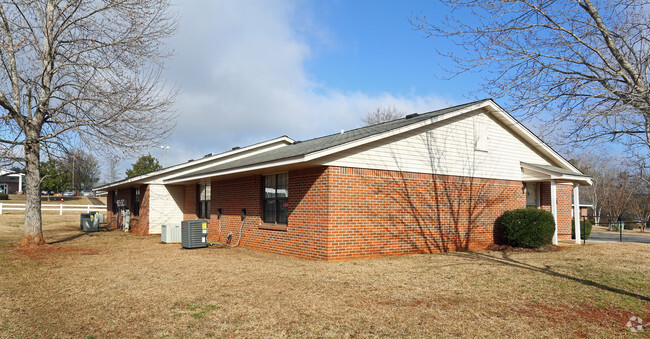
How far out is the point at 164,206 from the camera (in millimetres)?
20203

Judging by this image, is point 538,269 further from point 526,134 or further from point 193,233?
point 193,233

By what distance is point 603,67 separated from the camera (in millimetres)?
7219

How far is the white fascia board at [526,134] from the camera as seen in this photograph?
571 inches

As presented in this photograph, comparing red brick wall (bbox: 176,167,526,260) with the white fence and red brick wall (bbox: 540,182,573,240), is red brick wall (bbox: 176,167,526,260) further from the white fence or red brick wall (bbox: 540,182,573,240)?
the white fence

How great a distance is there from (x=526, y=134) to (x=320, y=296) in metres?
11.8

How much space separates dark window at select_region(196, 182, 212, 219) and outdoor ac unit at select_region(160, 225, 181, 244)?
1774 millimetres

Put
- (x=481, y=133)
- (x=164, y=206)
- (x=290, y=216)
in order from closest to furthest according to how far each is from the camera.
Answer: (x=290, y=216), (x=481, y=133), (x=164, y=206)

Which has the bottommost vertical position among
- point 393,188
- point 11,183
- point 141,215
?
point 141,215

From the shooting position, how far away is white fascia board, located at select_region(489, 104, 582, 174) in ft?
47.6

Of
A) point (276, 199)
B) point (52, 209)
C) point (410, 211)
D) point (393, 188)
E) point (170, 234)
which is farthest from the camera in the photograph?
point (52, 209)

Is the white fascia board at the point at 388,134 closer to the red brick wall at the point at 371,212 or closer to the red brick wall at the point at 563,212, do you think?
the red brick wall at the point at 371,212

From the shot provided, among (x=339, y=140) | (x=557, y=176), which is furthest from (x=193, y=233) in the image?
(x=557, y=176)

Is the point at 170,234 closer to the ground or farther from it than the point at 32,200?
closer to the ground

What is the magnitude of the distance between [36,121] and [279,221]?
8.49 metres
